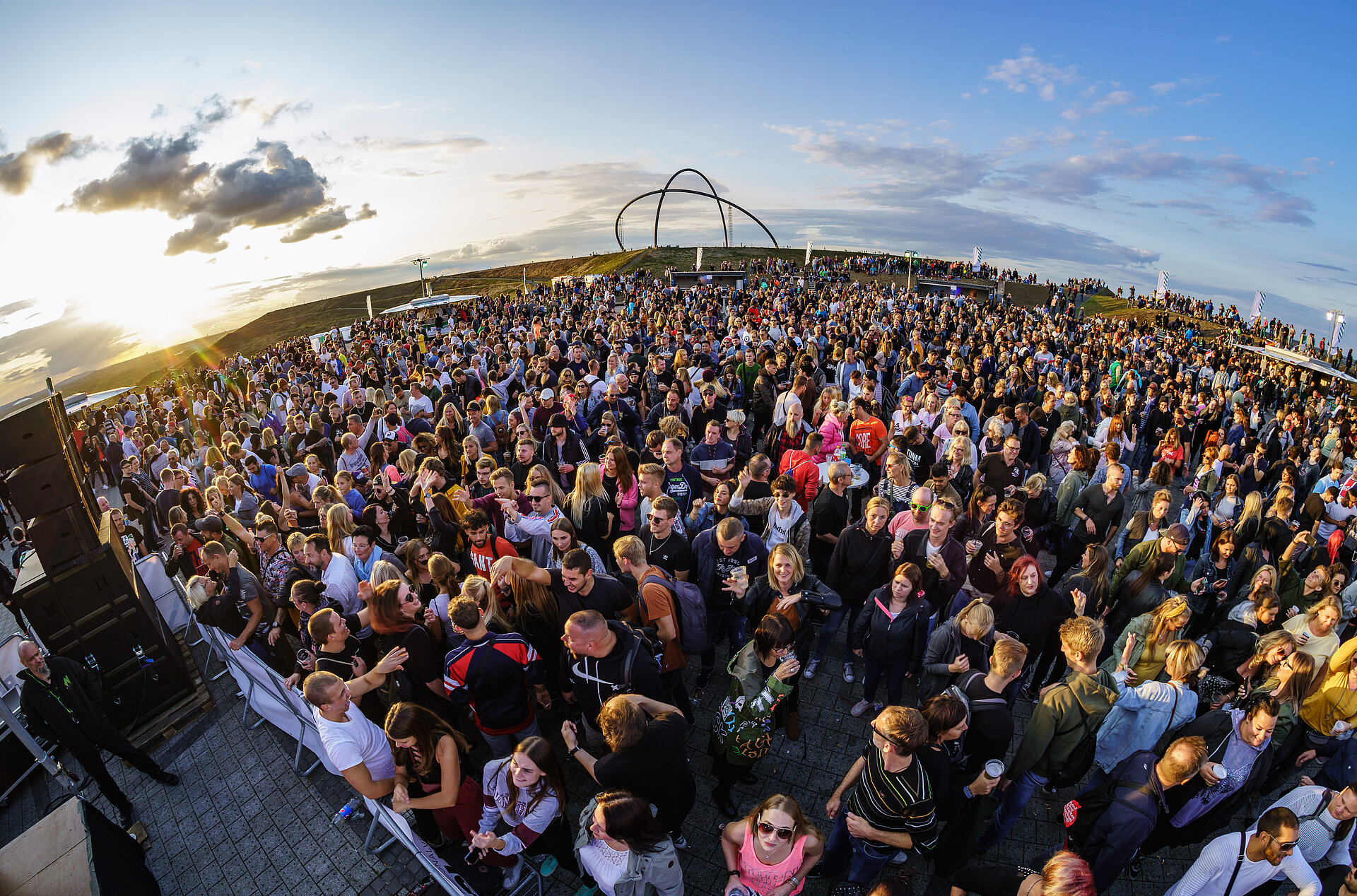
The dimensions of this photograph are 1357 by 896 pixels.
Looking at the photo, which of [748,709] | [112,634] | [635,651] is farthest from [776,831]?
[112,634]

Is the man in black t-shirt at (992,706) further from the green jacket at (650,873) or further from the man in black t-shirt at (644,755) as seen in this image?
the green jacket at (650,873)

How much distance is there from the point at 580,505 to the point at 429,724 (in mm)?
2476

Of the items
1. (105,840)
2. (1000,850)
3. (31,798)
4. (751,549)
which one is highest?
(751,549)

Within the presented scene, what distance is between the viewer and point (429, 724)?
3.14m

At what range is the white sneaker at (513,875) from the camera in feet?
11.8

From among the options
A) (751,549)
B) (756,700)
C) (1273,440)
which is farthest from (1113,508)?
(1273,440)

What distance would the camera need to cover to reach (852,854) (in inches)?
134

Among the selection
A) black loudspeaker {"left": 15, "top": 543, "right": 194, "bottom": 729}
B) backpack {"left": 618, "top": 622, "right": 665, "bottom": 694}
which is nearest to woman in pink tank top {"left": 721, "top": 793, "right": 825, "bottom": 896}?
backpack {"left": 618, "top": 622, "right": 665, "bottom": 694}

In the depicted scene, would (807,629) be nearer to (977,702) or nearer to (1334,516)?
(977,702)

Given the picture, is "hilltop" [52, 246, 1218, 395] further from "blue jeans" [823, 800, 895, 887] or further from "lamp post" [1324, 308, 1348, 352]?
"blue jeans" [823, 800, 895, 887]

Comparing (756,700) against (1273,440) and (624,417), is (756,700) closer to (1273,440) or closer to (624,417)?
(624,417)

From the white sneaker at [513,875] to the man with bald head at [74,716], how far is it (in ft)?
10.9

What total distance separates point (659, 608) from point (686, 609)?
0.83 ft

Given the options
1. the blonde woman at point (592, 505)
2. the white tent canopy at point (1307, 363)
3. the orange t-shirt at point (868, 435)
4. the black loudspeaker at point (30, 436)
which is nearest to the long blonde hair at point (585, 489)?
the blonde woman at point (592, 505)
